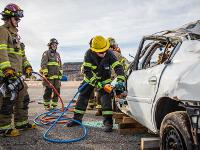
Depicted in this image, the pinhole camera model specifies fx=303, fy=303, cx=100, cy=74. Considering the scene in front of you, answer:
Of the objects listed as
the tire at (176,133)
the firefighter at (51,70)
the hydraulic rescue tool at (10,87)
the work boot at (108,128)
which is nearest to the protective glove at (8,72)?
the hydraulic rescue tool at (10,87)

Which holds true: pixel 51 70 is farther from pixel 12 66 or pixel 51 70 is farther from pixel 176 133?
pixel 176 133

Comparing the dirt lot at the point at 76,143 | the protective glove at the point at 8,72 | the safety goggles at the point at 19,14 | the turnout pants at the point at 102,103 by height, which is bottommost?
the dirt lot at the point at 76,143

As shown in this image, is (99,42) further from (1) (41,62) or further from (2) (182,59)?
(1) (41,62)

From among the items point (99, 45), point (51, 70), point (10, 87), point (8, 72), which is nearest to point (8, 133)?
point (10, 87)

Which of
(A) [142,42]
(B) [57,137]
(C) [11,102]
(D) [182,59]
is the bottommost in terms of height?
(B) [57,137]

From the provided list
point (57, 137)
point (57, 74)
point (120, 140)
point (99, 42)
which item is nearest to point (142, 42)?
point (99, 42)

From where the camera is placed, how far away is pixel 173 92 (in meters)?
3.03

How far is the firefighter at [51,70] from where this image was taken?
9852 millimetres

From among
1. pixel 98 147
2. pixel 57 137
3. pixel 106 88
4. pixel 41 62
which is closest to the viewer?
pixel 98 147

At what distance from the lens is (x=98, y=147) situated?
473 centimetres

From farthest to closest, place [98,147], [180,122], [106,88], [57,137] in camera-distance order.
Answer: [106,88] → [57,137] → [98,147] → [180,122]

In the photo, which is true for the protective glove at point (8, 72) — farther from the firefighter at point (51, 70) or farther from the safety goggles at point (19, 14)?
the firefighter at point (51, 70)

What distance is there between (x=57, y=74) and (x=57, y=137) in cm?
484

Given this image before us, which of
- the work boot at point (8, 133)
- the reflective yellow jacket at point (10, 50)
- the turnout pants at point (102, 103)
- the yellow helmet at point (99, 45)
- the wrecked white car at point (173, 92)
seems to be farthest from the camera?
the yellow helmet at point (99, 45)
